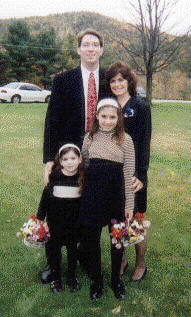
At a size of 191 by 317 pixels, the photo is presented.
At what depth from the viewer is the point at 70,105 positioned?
282cm

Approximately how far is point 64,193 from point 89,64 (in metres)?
1.02

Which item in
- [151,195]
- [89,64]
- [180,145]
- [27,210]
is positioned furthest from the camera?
[180,145]

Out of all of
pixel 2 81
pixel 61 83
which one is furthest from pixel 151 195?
pixel 2 81

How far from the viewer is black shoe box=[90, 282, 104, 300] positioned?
2799 mm

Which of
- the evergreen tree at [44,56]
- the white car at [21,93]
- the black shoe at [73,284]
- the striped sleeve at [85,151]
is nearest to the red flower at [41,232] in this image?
the black shoe at [73,284]

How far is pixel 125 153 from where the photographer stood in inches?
101

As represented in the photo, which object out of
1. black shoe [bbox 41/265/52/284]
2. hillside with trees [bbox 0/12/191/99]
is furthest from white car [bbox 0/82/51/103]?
black shoe [bbox 41/265/52/284]

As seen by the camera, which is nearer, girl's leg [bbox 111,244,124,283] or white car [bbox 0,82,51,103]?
girl's leg [bbox 111,244,124,283]

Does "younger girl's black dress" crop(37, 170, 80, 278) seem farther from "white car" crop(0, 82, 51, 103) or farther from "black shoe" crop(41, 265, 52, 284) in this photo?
"white car" crop(0, 82, 51, 103)

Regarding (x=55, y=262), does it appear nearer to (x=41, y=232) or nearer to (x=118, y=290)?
(x=41, y=232)

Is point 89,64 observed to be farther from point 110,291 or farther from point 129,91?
point 110,291

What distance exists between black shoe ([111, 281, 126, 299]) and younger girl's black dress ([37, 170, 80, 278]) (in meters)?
0.42

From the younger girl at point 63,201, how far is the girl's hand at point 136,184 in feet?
1.31

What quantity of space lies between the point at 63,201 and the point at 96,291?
766 mm
